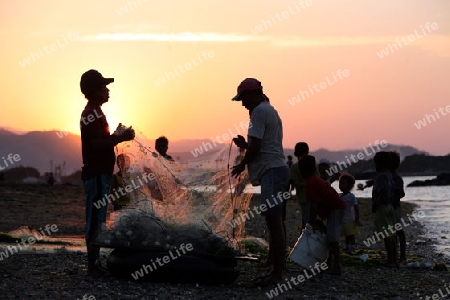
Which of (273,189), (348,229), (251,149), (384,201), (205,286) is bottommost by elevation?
(348,229)

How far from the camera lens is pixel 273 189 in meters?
7.82

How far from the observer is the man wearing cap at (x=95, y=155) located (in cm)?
810

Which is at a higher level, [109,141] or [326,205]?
[109,141]

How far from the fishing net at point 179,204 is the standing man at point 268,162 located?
0.55m

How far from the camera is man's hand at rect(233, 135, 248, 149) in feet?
26.2

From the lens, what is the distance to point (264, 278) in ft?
26.1

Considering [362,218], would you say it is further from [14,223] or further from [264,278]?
[264,278]

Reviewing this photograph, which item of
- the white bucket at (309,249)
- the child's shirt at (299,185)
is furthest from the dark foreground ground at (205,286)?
the child's shirt at (299,185)

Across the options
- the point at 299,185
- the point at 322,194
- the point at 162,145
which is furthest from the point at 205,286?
the point at 299,185

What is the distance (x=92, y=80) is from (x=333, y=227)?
3695 mm

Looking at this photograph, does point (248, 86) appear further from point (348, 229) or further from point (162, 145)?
point (348, 229)

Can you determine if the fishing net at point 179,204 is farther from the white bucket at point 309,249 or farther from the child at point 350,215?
the child at point 350,215

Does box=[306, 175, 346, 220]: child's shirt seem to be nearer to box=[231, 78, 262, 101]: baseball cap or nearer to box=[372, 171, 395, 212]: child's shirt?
Answer: box=[372, 171, 395, 212]: child's shirt

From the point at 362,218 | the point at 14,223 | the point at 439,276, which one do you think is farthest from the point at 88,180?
the point at 362,218
